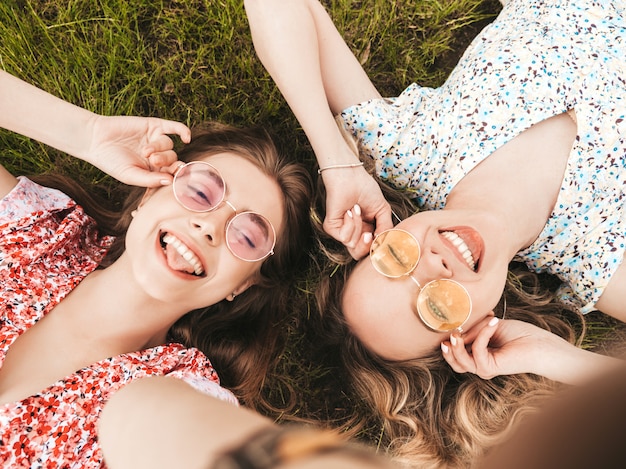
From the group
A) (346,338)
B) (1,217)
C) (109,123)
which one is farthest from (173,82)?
(346,338)

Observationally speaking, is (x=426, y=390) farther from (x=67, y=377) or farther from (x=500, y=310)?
(x=67, y=377)

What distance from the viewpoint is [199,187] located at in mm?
2443

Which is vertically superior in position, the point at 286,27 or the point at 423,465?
the point at 286,27

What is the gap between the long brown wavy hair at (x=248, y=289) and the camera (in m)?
2.95

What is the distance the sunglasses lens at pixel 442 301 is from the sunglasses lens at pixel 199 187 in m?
1.09

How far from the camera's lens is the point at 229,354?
3.21m

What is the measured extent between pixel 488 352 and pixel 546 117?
135 centimetres

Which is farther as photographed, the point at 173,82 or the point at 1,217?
the point at 173,82

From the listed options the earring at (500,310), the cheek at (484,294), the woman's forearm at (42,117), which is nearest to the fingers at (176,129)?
the woman's forearm at (42,117)

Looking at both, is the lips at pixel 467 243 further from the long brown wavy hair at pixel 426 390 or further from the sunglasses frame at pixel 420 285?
the long brown wavy hair at pixel 426 390

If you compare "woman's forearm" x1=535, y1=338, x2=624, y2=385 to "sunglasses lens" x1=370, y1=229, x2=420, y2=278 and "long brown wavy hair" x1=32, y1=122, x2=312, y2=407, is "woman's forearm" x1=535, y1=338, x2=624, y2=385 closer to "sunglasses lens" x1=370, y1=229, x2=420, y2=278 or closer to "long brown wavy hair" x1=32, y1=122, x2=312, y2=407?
"sunglasses lens" x1=370, y1=229, x2=420, y2=278

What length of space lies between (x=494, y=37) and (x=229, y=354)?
2.55m

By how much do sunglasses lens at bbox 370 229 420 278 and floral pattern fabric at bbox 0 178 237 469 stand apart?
1.08 meters

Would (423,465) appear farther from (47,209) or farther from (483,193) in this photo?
(47,209)
